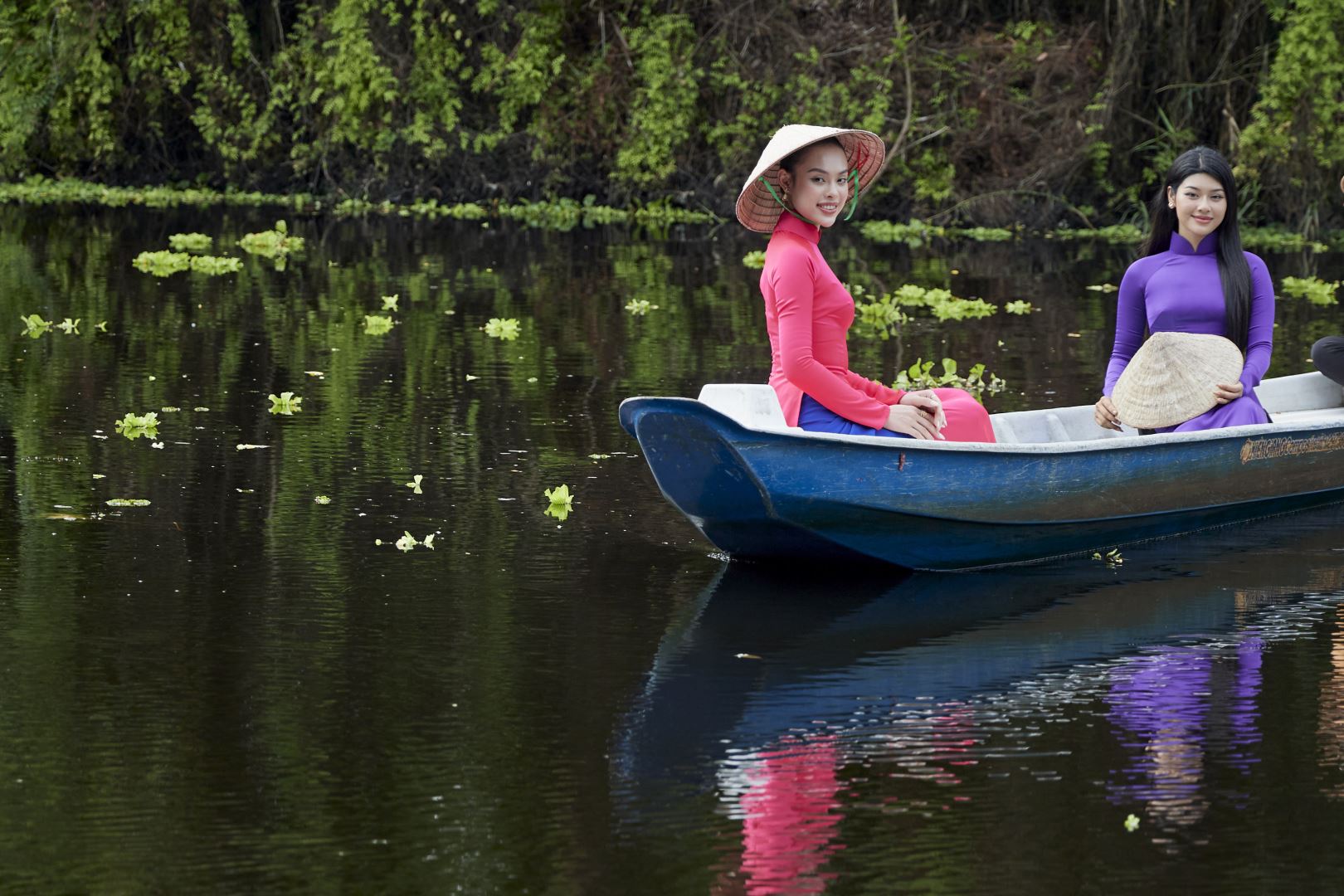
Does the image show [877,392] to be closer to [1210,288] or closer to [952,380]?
[1210,288]

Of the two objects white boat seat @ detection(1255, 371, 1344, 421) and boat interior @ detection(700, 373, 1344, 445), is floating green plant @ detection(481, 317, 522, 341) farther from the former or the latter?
white boat seat @ detection(1255, 371, 1344, 421)

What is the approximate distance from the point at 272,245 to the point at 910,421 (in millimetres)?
13626

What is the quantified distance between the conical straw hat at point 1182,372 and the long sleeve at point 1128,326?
0.16m

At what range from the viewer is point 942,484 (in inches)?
283

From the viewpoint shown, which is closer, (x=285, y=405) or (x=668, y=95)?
(x=285, y=405)

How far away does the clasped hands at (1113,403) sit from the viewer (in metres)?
8.23

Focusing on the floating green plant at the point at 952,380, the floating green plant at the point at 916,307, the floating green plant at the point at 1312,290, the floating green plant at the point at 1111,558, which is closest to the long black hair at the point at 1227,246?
the floating green plant at the point at 1111,558

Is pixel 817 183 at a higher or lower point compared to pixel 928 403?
higher

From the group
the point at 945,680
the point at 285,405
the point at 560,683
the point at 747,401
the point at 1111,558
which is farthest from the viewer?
the point at 285,405

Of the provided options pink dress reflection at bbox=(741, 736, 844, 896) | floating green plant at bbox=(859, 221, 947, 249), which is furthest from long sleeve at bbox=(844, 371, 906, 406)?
floating green plant at bbox=(859, 221, 947, 249)

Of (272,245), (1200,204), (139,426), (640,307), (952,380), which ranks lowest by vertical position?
(139,426)

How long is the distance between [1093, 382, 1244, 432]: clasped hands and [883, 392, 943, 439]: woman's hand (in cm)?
128

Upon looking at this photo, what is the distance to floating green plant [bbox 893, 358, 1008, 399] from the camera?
1130cm

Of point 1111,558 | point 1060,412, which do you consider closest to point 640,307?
point 1060,412
